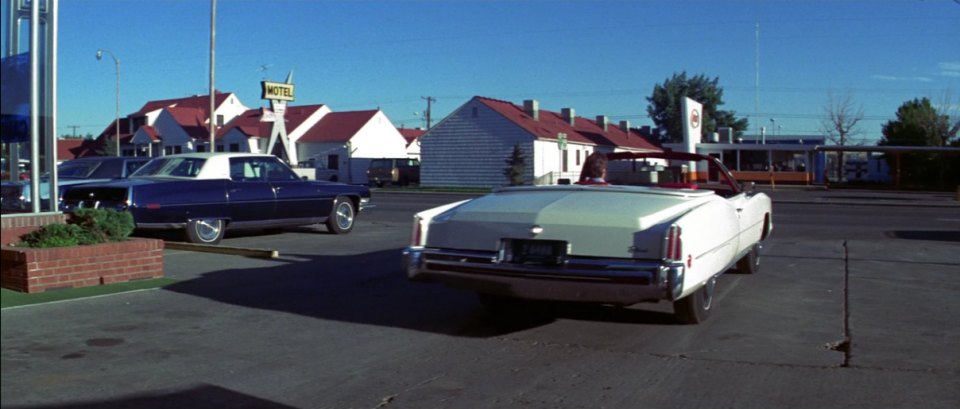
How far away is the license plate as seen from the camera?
6.19 metres

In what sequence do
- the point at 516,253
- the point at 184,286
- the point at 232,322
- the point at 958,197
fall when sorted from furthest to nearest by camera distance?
the point at 958,197, the point at 184,286, the point at 232,322, the point at 516,253

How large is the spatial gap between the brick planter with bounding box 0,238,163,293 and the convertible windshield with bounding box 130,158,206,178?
4618mm

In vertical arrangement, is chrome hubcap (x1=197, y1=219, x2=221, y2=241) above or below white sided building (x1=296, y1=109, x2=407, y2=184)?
below

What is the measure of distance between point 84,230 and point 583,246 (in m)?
4.48

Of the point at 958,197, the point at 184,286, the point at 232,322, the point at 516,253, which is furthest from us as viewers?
the point at 958,197

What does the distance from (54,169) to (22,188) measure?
0.35m

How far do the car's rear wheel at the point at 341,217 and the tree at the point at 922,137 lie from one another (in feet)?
138

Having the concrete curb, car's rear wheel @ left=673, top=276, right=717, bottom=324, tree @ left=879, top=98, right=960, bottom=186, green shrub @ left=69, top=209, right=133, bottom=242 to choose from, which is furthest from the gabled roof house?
car's rear wheel @ left=673, top=276, right=717, bottom=324

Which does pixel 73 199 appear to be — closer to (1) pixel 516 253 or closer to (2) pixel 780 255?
(1) pixel 516 253

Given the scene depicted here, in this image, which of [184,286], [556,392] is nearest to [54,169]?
[184,286]

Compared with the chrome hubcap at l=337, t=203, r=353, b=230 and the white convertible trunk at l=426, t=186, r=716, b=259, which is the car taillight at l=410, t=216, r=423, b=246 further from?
the chrome hubcap at l=337, t=203, r=353, b=230

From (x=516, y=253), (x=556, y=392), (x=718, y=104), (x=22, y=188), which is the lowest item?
(x=556, y=392)

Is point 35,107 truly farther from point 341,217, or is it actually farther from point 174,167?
point 341,217

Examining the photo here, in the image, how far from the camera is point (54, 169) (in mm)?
7223
